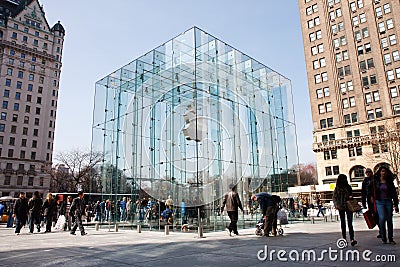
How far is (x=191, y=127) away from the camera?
12.7 m

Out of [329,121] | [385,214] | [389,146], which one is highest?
[329,121]

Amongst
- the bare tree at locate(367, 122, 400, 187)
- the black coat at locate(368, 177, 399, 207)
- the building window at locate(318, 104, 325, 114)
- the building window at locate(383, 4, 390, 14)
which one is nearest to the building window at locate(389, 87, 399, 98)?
the bare tree at locate(367, 122, 400, 187)

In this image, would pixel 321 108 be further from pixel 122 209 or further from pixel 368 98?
pixel 122 209

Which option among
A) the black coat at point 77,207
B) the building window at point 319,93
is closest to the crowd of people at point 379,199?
the black coat at point 77,207

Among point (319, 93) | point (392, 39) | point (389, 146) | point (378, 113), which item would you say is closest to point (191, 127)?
point (389, 146)

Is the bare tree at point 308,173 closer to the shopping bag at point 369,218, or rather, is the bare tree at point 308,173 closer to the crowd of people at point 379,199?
the shopping bag at point 369,218

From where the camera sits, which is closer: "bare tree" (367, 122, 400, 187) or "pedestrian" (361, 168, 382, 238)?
"pedestrian" (361, 168, 382, 238)

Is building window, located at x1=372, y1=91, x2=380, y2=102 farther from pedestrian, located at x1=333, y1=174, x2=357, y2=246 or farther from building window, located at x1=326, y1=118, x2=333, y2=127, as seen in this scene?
pedestrian, located at x1=333, y1=174, x2=357, y2=246

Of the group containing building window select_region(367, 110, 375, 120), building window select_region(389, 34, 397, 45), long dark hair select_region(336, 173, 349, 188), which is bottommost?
long dark hair select_region(336, 173, 349, 188)

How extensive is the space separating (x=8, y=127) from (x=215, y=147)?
206 ft

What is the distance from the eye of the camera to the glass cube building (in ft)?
41.9

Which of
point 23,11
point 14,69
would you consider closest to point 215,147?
point 14,69

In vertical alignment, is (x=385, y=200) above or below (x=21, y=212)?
above

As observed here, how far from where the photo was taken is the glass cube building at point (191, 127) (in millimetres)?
12781
